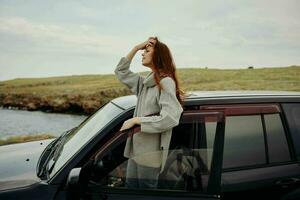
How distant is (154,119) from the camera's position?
308 cm

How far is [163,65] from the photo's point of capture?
340 centimetres

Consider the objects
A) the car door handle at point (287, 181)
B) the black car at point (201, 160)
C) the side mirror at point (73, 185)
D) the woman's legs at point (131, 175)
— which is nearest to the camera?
the side mirror at point (73, 185)

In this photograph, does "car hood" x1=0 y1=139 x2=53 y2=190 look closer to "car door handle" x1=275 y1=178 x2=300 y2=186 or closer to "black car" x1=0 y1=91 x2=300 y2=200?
"black car" x1=0 y1=91 x2=300 y2=200

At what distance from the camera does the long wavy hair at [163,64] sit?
337 centimetres

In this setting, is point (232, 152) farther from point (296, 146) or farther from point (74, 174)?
point (74, 174)

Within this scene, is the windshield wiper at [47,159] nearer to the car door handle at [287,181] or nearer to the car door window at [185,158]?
the car door window at [185,158]

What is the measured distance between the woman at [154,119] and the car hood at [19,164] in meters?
0.77

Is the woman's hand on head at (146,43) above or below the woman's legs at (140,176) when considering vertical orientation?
above

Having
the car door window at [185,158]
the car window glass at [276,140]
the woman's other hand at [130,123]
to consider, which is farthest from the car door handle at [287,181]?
the woman's other hand at [130,123]

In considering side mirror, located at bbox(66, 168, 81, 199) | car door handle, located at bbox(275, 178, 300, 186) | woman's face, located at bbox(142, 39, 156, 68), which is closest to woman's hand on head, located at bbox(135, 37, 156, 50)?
woman's face, located at bbox(142, 39, 156, 68)

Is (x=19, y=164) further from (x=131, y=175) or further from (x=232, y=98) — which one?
(x=232, y=98)

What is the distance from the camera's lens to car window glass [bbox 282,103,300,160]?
3459mm

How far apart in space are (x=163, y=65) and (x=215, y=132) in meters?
0.70

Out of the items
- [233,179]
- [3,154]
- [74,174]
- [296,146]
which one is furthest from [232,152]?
[3,154]
